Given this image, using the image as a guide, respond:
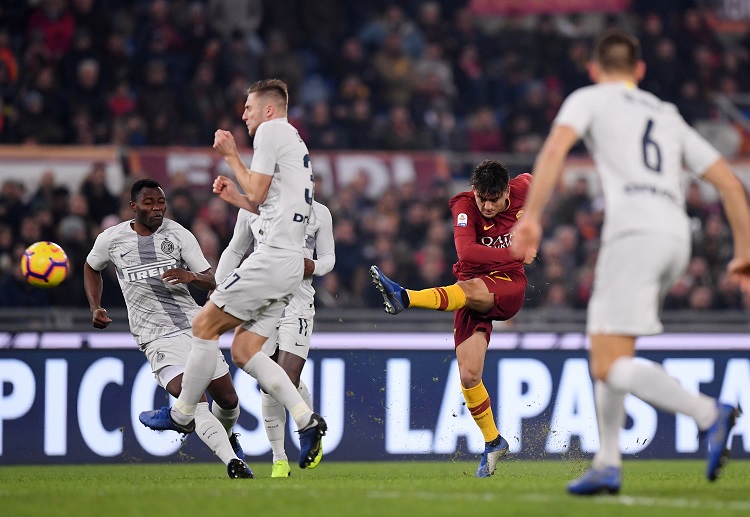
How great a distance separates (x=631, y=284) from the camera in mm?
5453

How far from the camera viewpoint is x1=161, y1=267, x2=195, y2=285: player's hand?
8133 millimetres

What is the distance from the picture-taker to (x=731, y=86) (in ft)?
63.9

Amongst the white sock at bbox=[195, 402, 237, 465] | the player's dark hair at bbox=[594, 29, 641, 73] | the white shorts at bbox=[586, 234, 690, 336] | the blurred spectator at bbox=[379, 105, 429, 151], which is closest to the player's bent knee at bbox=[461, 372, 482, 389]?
the white sock at bbox=[195, 402, 237, 465]

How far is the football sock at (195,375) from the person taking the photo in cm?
729

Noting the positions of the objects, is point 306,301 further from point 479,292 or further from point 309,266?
point 479,292

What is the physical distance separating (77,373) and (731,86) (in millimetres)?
12560

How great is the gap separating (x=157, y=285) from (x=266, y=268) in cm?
184

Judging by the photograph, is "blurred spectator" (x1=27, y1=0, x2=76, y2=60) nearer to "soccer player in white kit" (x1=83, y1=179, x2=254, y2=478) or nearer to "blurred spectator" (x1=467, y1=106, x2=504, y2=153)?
"blurred spectator" (x1=467, y1=106, x2=504, y2=153)

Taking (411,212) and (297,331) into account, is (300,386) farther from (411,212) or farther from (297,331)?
(411,212)

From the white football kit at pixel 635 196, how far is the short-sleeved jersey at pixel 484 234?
2750 millimetres

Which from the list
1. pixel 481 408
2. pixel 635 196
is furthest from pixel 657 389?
pixel 481 408

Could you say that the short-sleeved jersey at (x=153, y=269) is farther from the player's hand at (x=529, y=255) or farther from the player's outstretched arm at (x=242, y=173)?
the player's hand at (x=529, y=255)

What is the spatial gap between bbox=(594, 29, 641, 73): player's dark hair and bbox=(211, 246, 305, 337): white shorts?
7.64 feet

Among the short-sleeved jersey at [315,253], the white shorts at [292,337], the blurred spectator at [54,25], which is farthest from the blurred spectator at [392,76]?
the white shorts at [292,337]
